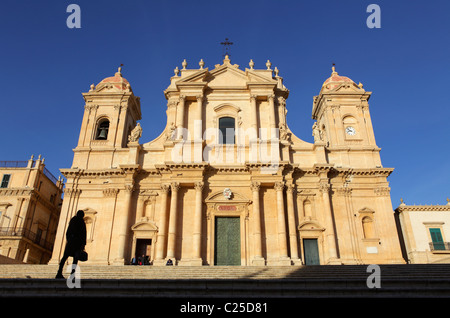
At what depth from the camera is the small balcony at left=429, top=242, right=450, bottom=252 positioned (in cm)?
2665

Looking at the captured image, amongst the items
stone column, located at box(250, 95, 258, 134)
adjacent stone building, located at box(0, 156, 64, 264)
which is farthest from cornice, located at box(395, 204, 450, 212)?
adjacent stone building, located at box(0, 156, 64, 264)

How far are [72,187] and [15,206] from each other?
9.56 metres

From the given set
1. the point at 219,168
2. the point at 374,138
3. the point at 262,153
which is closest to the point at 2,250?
the point at 219,168

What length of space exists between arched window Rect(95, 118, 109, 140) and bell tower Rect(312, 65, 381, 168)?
13731 millimetres

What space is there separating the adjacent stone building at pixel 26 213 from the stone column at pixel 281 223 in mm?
19176

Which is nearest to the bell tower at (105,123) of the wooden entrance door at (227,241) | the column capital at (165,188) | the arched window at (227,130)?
the column capital at (165,188)

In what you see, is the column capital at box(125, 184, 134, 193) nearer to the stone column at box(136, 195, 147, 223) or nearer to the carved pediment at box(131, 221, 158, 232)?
the stone column at box(136, 195, 147, 223)

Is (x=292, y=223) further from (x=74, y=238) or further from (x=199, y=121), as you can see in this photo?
(x=74, y=238)

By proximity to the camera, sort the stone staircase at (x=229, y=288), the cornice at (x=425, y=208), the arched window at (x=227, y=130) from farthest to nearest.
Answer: the cornice at (x=425, y=208) < the arched window at (x=227, y=130) < the stone staircase at (x=229, y=288)

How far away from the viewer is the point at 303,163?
2400 centimetres

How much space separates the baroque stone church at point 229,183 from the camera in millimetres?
21531

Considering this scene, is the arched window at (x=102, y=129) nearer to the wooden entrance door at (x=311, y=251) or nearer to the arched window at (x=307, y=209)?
the arched window at (x=307, y=209)

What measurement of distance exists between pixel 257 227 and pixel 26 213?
1879 cm
